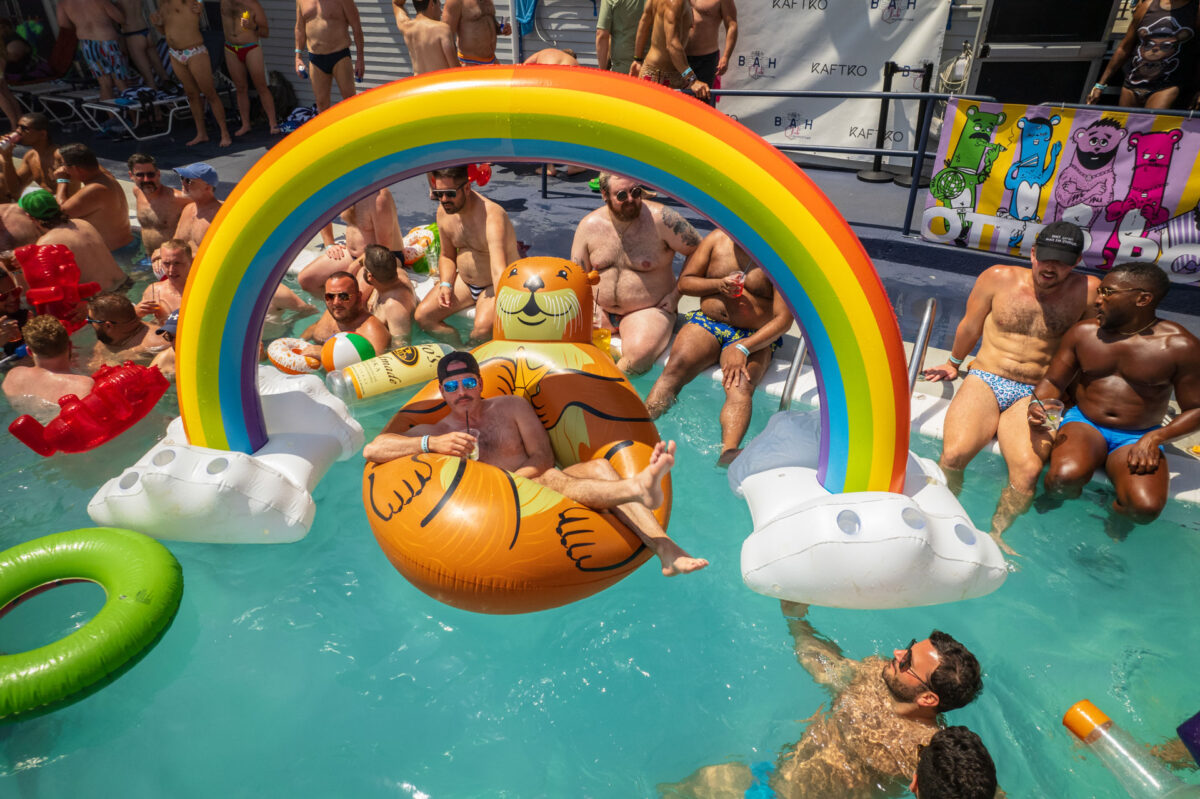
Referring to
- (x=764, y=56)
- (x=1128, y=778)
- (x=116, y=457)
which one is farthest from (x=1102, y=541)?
(x=764, y=56)

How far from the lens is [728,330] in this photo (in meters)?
5.29

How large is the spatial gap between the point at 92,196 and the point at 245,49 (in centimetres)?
458

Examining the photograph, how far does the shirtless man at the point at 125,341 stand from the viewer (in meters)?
5.45

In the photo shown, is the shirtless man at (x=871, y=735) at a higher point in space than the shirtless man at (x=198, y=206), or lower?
lower

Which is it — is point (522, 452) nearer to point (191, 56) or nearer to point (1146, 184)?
point (1146, 184)

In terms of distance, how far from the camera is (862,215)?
7816 mm

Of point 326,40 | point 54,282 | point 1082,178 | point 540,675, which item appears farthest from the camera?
point 326,40

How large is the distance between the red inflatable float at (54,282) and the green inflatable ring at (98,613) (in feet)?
10.3

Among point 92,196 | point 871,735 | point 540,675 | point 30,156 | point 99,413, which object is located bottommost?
point 540,675

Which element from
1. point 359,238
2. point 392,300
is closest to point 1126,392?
point 392,300

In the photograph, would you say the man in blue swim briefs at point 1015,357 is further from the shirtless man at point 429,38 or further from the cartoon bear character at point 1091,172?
the shirtless man at point 429,38

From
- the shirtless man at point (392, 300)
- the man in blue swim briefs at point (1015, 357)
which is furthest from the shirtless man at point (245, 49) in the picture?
the man in blue swim briefs at point (1015, 357)

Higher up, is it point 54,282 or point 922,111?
point 922,111

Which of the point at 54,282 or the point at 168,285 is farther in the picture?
the point at 54,282
